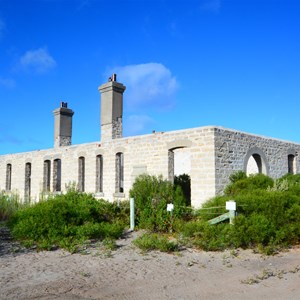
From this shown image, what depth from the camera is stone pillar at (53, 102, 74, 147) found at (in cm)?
2028

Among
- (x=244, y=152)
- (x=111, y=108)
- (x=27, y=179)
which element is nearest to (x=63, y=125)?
(x=27, y=179)

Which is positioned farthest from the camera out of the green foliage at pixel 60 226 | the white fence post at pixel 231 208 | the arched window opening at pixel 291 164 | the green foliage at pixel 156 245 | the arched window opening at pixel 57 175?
the arched window opening at pixel 57 175

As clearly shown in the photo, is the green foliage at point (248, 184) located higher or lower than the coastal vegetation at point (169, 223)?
higher

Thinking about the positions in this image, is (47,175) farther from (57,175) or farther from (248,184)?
(248,184)

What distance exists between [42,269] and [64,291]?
1.28 metres

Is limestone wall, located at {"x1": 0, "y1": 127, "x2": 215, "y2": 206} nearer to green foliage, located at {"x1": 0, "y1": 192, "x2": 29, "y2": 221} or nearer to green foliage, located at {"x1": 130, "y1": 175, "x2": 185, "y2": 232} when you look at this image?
green foliage, located at {"x1": 130, "y1": 175, "x2": 185, "y2": 232}

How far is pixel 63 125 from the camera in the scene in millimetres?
20484

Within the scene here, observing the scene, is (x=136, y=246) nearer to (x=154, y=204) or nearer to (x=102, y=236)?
(x=102, y=236)

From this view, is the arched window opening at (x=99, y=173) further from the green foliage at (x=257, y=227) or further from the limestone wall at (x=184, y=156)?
the green foliage at (x=257, y=227)

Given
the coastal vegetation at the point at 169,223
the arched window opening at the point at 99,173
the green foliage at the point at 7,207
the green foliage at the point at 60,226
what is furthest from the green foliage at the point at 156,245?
the arched window opening at the point at 99,173

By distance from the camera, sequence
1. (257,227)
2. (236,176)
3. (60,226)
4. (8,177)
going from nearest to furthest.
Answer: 1. (257,227)
2. (60,226)
3. (236,176)
4. (8,177)

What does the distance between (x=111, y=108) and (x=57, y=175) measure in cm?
500

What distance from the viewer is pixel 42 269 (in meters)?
5.97

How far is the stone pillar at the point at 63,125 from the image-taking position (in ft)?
66.5
